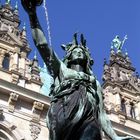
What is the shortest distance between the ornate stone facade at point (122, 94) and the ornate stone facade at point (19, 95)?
3652 millimetres

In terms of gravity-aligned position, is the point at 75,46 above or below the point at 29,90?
below

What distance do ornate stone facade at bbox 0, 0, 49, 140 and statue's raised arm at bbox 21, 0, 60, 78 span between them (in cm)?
1233

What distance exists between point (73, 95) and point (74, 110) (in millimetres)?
153

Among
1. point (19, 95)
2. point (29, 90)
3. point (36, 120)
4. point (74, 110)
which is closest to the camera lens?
point (74, 110)

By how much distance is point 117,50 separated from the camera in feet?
88.4

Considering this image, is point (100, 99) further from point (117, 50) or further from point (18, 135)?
point (117, 50)

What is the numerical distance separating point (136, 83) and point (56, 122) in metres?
20.6

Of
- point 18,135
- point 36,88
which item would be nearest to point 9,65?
point 36,88

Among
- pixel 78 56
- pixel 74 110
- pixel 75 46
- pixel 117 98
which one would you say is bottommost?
pixel 74 110

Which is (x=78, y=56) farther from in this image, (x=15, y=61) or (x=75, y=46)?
(x=15, y=61)

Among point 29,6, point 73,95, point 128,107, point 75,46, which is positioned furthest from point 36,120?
point 73,95

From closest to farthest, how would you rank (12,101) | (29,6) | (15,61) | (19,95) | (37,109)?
1. (29,6)
2. (12,101)
3. (19,95)
4. (37,109)
5. (15,61)

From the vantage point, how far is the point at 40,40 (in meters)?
4.07

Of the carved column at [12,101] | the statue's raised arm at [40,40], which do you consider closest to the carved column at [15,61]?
the carved column at [12,101]
